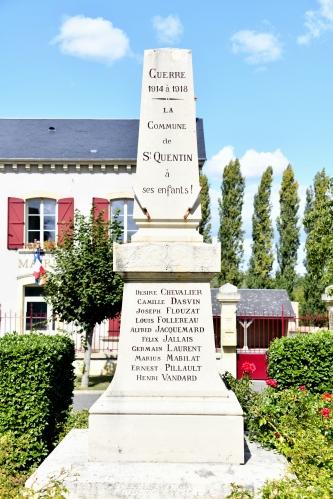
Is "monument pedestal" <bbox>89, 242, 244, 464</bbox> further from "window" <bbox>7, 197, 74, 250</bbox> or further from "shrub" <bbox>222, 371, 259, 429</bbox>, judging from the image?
"window" <bbox>7, 197, 74, 250</bbox>

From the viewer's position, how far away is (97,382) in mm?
17734

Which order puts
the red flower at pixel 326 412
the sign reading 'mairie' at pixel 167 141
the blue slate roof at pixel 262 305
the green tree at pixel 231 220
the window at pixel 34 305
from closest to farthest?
the sign reading 'mairie' at pixel 167 141
the red flower at pixel 326 412
the blue slate roof at pixel 262 305
the window at pixel 34 305
the green tree at pixel 231 220

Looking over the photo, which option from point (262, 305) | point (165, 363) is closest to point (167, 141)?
point (165, 363)

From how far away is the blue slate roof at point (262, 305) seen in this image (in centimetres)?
2134

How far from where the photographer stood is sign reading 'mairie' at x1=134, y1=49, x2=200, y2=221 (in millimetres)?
6020

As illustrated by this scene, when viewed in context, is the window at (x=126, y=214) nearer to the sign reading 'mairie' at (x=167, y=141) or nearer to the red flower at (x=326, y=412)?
the sign reading 'mairie' at (x=167, y=141)

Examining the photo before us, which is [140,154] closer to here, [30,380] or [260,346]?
[30,380]

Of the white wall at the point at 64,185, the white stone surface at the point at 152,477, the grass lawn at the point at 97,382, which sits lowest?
the grass lawn at the point at 97,382

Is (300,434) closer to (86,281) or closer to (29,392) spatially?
(29,392)

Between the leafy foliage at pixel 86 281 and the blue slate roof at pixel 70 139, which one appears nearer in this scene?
the leafy foliage at pixel 86 281

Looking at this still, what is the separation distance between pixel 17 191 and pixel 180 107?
17.5 metres

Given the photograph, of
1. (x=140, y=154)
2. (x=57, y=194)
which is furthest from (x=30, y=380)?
(x=57, y=194)

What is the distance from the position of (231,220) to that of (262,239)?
7.39 feet

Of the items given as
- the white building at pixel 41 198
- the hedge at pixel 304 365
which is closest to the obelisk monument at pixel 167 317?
the hedge at pixel 304 365
